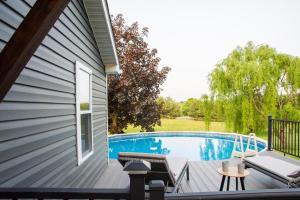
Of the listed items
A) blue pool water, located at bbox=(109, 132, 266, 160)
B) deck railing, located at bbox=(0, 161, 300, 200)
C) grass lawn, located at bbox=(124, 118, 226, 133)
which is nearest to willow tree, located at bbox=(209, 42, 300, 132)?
blue pool water, located at bbox=(109, 132, 266, 160)

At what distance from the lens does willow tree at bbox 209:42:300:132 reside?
34.3ft

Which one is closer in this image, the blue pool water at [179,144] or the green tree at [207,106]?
the blue pool water at [179,144]

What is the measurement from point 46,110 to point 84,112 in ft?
5.40

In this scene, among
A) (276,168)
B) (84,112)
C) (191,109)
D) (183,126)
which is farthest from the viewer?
(191,109)

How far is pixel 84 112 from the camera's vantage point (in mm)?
4590

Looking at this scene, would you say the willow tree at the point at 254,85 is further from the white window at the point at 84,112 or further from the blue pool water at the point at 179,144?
the white window at the point at 84,112

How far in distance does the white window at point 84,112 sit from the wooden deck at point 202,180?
38.9 inches

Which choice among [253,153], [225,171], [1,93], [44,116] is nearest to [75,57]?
[44,116]

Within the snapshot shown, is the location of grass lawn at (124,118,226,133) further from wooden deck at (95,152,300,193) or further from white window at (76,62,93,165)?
white window at (76,62,93,165)

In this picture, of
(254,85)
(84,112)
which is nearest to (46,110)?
(84,112)

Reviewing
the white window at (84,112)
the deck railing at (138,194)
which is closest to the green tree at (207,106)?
the white window at (84,112)

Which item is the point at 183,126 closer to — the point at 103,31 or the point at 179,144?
the point at 179,144

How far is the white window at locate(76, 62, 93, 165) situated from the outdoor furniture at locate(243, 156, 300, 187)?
3.35 metres

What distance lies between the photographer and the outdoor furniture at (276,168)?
13.6ft
